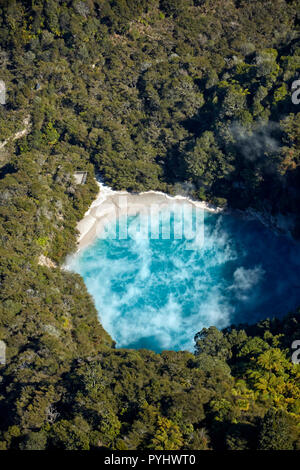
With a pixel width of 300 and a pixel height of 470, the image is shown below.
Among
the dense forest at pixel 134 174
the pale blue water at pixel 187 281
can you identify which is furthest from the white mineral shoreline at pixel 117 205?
the pale blue water at pixel 187 281

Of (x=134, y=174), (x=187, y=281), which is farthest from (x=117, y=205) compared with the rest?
(x=187, y=281)

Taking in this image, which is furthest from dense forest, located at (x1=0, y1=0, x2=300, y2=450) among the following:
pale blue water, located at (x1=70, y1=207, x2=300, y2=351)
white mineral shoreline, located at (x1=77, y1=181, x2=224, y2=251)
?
pale blue water, located at (x1=70, y1=207, x2=300, y2=351)

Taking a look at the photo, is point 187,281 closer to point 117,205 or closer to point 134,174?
point 117,205

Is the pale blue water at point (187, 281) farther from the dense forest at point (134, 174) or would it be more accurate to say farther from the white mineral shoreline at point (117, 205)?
the dense forest at point (134, 174)

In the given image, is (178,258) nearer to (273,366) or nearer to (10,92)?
(273,366)

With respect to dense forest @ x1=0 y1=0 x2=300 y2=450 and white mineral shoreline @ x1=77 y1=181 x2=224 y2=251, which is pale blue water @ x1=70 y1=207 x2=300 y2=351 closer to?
white mineral shoreline @ x1=77 y1=181 x2=224 y2=251

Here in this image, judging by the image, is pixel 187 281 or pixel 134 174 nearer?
pixel 187 281

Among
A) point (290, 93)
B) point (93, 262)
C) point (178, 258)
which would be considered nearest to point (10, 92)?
point (93, 262)
